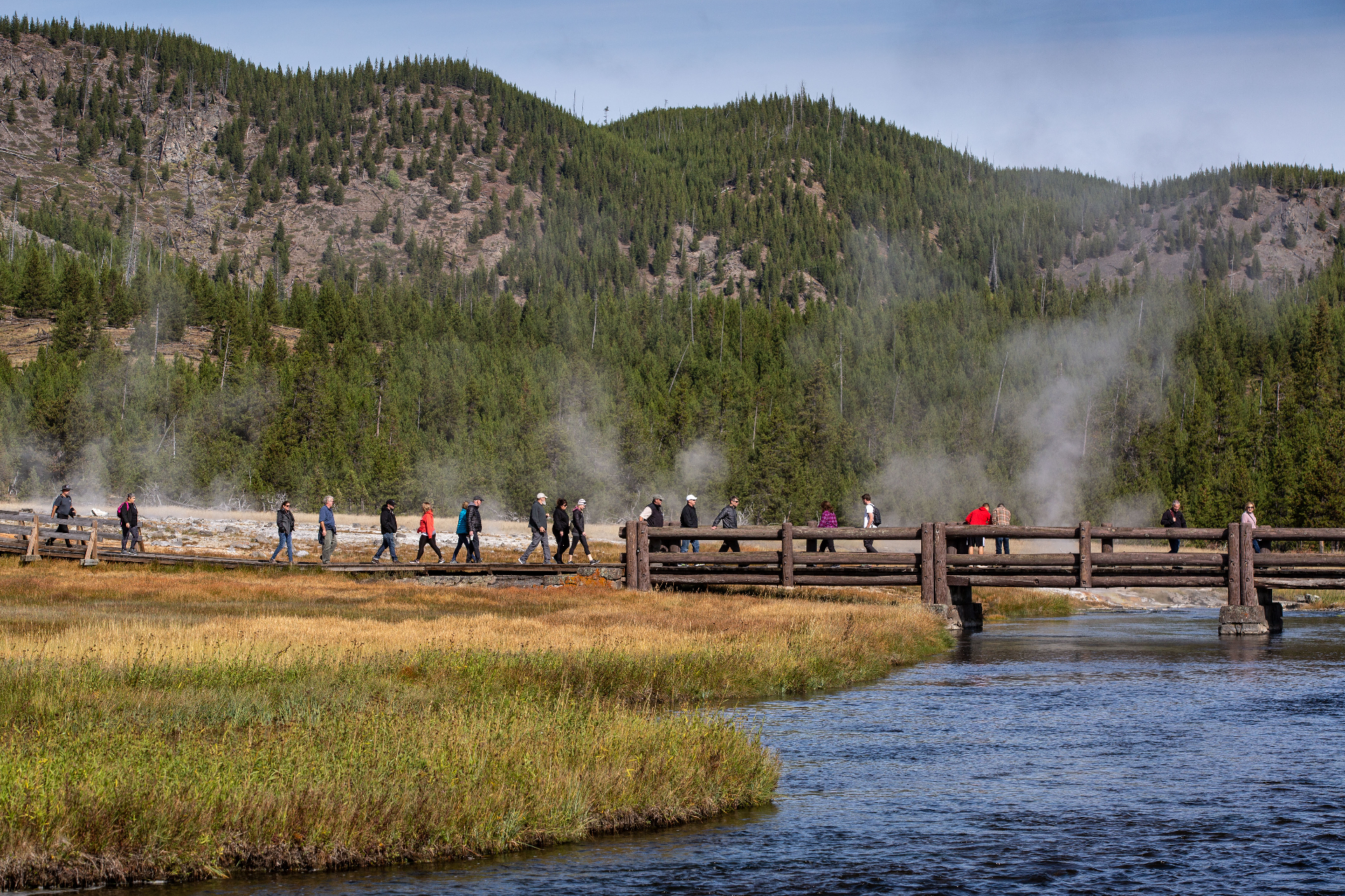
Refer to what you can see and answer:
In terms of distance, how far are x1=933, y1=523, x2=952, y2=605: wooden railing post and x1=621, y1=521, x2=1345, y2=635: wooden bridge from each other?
0.02 meters

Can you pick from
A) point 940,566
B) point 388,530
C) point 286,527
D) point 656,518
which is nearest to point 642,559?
point 656,518

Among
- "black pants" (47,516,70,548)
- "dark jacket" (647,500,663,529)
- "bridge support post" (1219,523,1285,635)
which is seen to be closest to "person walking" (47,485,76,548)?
"black pants" (47,516,70,548)

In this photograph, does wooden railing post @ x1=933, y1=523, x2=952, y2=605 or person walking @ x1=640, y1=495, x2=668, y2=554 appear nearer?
wooden railing post @ x1=933, y1=523, x2=952, y2=605

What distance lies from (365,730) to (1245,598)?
20765 mm

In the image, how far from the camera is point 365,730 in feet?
36.3

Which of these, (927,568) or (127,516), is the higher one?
(127,516)

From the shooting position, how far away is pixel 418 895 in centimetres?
822

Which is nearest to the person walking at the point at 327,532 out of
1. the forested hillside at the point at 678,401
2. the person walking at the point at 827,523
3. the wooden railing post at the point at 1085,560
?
the person walking at the point at 827,523

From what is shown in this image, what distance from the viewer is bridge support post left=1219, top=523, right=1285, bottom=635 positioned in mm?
25578

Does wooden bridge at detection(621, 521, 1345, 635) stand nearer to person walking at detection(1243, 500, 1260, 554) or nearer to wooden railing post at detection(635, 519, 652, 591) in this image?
wooden railing post at detection(635, 519, 652, 591)

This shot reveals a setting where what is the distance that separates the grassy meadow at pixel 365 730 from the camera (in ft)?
28.0

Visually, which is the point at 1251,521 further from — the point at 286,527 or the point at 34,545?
the point at 34,545

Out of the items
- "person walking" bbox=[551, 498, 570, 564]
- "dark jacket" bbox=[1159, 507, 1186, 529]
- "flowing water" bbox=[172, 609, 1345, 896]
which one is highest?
"dark jacket" bbox=[1159, 507, 1186, 529]

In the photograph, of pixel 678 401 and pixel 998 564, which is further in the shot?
pixel 678 401
